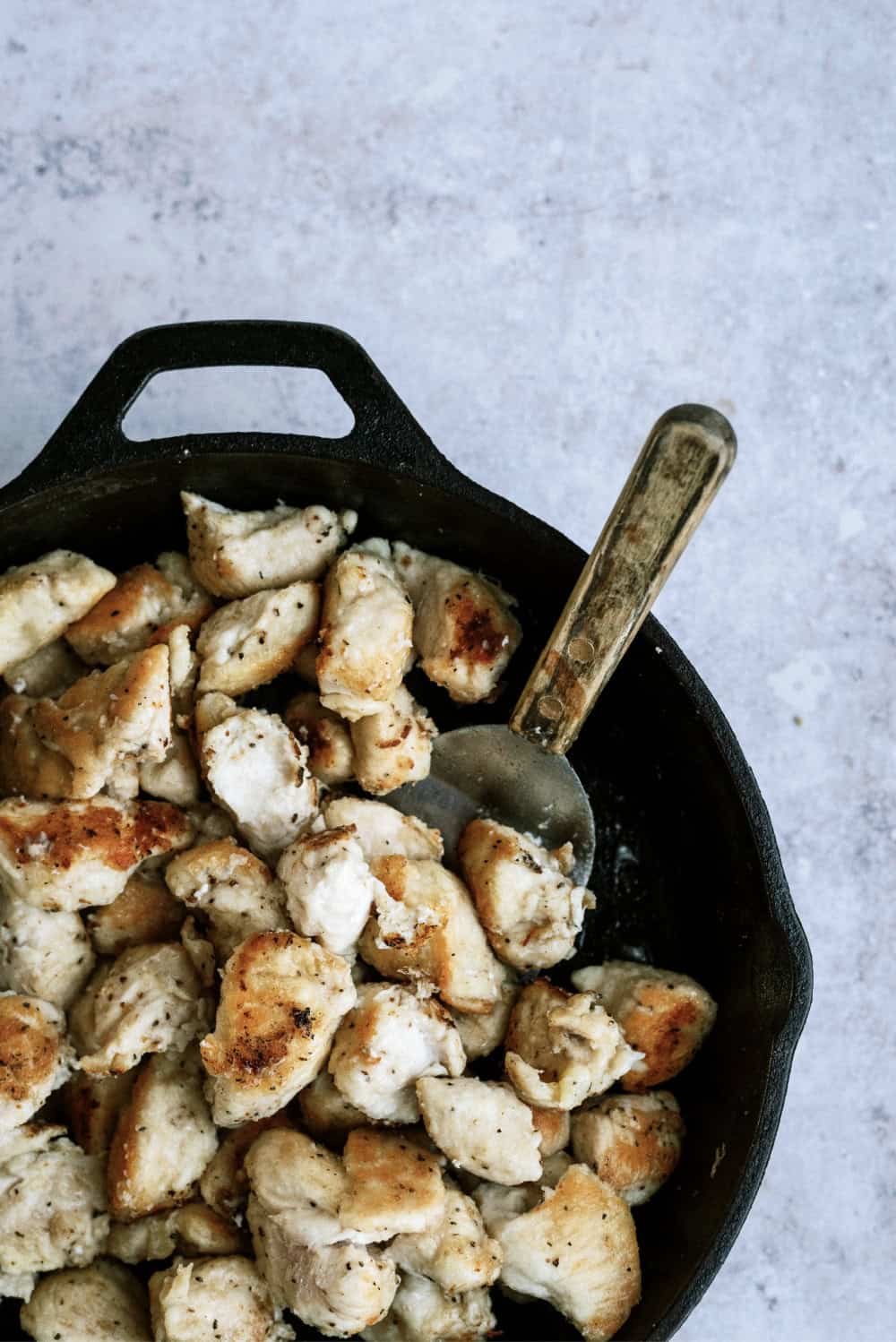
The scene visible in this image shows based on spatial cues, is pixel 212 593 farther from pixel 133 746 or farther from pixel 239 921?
pixel 239 921

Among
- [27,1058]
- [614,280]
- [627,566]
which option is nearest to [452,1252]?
[27,1058]

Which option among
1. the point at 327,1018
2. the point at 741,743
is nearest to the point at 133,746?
the point at 327,1018

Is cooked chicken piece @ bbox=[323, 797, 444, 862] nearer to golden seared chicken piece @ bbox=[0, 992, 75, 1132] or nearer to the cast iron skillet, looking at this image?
the cast iron skillet

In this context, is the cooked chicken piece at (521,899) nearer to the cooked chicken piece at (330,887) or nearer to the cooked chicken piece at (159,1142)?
the cooked chicken piece at (330,887)

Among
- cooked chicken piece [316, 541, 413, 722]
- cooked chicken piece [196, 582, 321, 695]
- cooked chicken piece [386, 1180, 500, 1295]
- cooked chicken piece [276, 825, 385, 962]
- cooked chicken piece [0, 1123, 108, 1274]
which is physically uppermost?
cooked chicken piece [316, 541, 413, 722]

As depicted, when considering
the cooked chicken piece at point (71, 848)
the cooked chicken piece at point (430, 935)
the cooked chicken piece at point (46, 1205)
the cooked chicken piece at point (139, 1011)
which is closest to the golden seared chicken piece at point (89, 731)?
the cooked chicken piece at point (71, 848)

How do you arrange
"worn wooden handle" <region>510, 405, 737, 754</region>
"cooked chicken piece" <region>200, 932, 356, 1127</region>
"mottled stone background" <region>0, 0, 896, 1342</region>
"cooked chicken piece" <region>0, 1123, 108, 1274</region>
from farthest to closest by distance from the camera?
"mottled stone background" <region>0, 0, 896, 1342</region>
"cooked chicken piece" <region>0, 1123, 108, 1274</region>
"cooked chicken piece" <region>200, 932, 356, 1127</region>
"worn wooden handle" <region>510, 405, 737, 754</region>

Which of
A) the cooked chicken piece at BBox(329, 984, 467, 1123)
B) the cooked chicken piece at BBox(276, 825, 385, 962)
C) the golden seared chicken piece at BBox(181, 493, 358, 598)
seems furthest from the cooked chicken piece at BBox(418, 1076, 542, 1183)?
the golden seared chicken piece at BBox(181, 493, 358, 598)

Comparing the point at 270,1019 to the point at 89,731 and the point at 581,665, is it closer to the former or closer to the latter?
the point at 89,731
